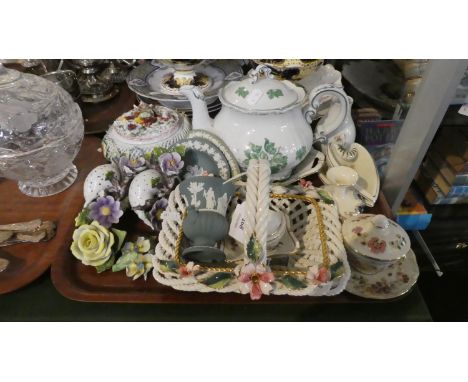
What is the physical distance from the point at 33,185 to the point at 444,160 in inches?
56.1

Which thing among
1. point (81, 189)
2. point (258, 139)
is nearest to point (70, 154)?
point (81, 189)

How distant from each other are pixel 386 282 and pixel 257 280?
363 millimetres

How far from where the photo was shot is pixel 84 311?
838 mm

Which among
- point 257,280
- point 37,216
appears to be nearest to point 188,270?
point 257,280

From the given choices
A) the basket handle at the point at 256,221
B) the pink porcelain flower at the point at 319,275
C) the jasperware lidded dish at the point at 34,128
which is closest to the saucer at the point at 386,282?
the pink porcelain flower at the point at 319,275

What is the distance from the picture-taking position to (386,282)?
84 centimetres

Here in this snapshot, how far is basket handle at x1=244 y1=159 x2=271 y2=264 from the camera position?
66 centimetres

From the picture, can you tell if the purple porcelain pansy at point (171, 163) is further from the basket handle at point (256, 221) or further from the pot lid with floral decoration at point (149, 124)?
the basket handle at point (256, 221)

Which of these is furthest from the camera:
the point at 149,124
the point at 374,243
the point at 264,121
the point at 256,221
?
the point at 149,124

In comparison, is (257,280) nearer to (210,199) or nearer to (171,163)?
(210,199)

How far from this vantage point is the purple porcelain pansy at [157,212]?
0.91 metres

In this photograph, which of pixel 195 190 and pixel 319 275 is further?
pixel 195 190

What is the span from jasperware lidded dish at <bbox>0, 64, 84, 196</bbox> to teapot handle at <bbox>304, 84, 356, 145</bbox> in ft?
2.27

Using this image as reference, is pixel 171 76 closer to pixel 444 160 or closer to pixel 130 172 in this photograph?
pixel 130 172
